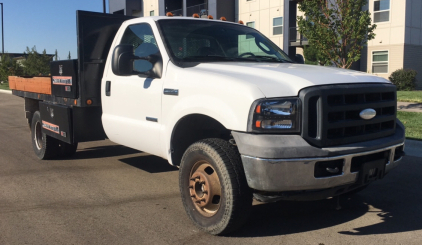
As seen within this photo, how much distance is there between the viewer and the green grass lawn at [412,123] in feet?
28.7

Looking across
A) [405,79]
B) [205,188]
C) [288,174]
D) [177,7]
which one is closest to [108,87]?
[205,188]

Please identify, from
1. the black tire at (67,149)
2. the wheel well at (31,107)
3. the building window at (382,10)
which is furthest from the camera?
the building window at (382,10)

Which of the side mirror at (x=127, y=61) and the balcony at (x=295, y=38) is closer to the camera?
the side mirror at (x=127, y=61)

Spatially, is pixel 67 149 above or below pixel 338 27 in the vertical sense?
below

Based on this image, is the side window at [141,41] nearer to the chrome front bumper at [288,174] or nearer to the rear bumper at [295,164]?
the rear bumper at [295,164]

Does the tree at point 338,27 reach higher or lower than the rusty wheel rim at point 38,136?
higher

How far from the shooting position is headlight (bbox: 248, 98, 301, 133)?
355 centimetres

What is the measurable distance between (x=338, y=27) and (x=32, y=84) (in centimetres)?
811

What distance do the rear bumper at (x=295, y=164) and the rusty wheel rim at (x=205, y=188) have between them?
1.55ft

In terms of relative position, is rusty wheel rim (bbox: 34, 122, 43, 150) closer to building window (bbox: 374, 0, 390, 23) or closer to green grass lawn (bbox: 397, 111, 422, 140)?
green grass lawn (bbox: 397, 111, 422, 140)

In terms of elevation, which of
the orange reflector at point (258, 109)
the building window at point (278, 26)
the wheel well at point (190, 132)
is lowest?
the wheel well at point (190, 132)

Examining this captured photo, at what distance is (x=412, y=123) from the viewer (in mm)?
10422

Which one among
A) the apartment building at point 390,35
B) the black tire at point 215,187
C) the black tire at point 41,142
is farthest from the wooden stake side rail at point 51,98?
the apartment building at point 390,35

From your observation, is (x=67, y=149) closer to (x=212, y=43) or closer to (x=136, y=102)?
(x=136, y=102)
